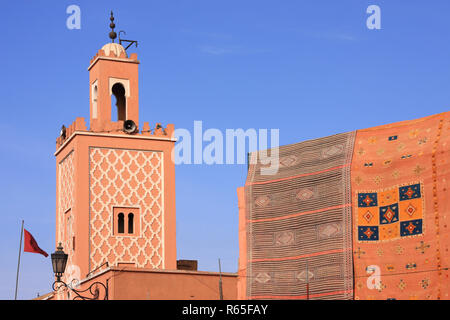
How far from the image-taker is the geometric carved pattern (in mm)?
33688

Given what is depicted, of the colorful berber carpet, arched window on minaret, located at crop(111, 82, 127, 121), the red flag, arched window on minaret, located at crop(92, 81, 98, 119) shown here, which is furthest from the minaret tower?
the colorful berber carpet

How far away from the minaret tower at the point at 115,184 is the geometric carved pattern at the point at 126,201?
34 millimetres

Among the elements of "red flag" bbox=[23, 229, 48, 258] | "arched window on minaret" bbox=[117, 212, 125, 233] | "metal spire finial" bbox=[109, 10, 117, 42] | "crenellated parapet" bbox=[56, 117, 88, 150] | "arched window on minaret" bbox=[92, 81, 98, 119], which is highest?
"metal spire finial" bbox=[109, 10, 117, 42]

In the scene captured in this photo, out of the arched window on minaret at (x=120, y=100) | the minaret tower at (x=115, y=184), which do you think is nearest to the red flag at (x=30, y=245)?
the minaret tower at (x=115, y=184)

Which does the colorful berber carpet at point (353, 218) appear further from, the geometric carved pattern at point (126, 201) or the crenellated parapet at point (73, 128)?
the crenellated parapet at point (73, 128)

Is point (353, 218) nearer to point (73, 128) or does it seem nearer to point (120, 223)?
point (120, 223)

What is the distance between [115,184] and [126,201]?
0.70 metres

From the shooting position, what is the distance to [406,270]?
68.3 ft

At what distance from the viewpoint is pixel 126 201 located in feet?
112

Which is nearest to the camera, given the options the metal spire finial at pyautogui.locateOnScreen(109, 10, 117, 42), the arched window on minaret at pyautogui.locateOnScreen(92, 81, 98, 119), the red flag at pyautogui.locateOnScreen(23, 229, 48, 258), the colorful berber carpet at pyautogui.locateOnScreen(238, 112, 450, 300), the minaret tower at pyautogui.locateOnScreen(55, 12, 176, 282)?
the colorful berber carpet at pyautogui.locateOnScreen(238, 112, 450, 300)

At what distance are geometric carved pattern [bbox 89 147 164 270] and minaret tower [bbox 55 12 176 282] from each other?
0.03 metres

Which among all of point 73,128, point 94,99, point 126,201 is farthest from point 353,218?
point 94,99

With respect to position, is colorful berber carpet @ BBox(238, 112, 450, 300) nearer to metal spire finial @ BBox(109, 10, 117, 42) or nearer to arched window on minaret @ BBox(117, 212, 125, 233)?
arched window on minaret @ BBox(117, 212, 125, 233)

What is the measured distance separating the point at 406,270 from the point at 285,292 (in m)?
3.15
